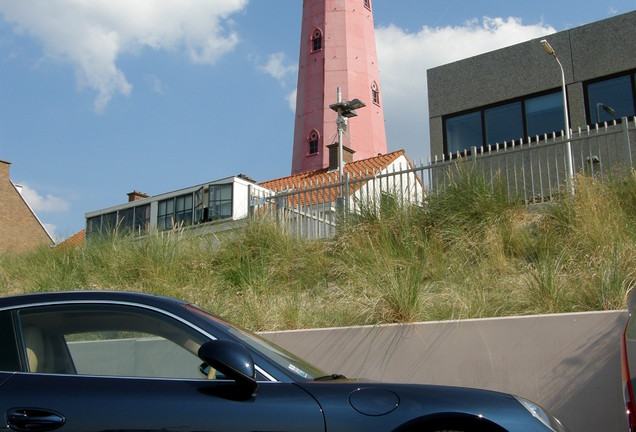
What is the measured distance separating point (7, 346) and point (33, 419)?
19.7 inches

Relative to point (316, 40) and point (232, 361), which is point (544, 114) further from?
point (316, 40)

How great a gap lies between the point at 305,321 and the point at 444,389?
4.92m

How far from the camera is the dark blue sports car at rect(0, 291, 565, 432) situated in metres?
2.85

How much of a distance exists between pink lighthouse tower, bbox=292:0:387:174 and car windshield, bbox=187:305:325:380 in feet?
119

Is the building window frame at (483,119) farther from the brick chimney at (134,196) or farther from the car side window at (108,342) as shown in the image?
the brick chimney at (134,196)

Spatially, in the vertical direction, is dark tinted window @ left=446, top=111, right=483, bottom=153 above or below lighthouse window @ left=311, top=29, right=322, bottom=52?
below

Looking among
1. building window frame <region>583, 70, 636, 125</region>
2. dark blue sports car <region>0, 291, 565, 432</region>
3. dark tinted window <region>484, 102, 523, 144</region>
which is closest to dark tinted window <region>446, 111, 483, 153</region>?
dark tinted window <region>484, 102, 523, 144</region>

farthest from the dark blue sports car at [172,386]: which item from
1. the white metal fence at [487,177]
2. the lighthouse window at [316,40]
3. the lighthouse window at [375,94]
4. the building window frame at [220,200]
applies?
the lighthouse window at [375,94]

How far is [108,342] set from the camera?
3328 mm

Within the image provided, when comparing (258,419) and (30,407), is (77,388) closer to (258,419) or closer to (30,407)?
(30,407)

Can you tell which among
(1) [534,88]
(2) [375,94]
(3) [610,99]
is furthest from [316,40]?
(3) [610,99]

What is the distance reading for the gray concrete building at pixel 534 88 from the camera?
17.0 meters

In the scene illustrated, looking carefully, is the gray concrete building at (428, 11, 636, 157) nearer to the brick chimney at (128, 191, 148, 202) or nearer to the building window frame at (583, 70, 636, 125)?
the building window frame at (583, 70, 636, 125)

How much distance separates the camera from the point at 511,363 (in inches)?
245
